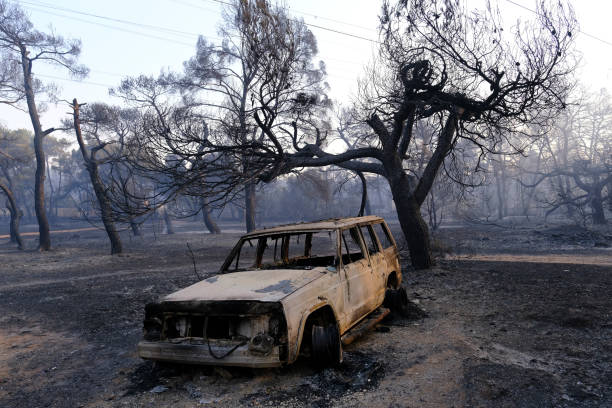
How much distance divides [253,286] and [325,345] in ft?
3.19

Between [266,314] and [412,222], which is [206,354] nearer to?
[266,314]

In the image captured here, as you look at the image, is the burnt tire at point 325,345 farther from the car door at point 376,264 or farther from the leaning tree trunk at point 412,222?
the leaning tree trunk at point 412,222

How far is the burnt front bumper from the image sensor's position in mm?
3875

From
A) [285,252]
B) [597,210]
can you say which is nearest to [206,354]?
[285,252]

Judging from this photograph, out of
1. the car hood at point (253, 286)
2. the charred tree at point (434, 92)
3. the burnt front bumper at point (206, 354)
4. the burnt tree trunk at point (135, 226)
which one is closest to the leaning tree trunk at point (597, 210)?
the charred tree at point (434, 92)

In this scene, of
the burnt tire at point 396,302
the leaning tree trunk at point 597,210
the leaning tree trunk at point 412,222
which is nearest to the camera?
the burnt tire at point 396,302

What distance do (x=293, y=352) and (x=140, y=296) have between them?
7086 mm

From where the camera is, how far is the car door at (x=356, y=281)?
507 centimetres

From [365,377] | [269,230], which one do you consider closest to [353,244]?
[269,230]

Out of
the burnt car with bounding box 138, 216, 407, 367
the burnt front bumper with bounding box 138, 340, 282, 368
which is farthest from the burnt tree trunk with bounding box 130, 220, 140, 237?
the burnt front bumper with bounding box 138, 340, 282, 368

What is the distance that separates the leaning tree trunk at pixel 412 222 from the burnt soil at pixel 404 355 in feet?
2.17

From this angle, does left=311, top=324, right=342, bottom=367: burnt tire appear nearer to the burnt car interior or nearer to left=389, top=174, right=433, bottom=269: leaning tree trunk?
the burnt car interior

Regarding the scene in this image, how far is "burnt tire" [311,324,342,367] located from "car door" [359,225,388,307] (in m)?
1.62

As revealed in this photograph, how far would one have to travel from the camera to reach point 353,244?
6.46m
